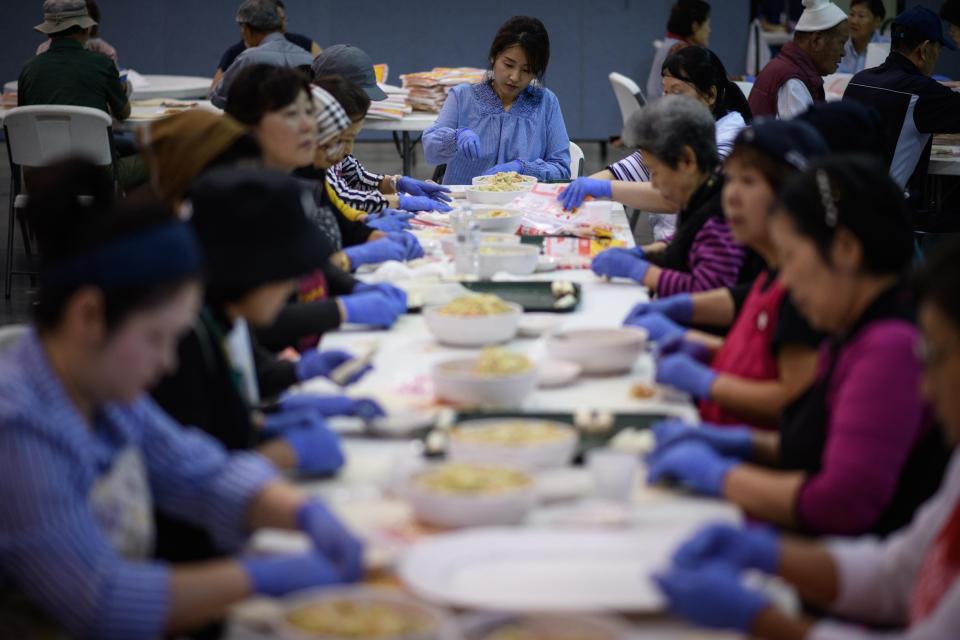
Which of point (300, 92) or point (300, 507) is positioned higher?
point (300, 92)

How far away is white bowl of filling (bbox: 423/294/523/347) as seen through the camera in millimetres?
2758

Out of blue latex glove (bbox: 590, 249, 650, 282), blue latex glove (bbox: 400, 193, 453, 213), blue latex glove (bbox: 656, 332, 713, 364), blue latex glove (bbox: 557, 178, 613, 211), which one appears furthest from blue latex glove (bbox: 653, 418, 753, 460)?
blue latex glove (bbox: 400, 193, 453, 213)

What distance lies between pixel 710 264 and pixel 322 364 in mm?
1330

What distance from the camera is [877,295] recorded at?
1.92 metres

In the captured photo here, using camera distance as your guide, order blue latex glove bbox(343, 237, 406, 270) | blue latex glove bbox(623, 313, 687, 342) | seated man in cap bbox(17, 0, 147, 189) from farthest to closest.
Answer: seated man in cap bbox(17, 0, 147, 189)
blue latex glove bbox(343, 237, 406, 270)
blue latex glove bbox(623, 313, 687, 342)

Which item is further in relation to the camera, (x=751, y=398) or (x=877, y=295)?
(x=751, y=398)

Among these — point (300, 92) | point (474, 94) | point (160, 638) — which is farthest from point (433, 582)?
point (474, 94)

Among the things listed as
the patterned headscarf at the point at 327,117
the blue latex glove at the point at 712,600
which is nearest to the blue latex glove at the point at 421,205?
the patterned headscarf at the point at 327,117

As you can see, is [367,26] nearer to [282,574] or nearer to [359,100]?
[359,100]

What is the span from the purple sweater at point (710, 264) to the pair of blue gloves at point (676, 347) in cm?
11

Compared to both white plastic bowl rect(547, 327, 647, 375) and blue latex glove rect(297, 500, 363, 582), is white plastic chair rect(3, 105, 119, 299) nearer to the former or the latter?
white plastic bowl rect(547, 327, 647, 375)

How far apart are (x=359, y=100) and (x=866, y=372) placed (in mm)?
2726

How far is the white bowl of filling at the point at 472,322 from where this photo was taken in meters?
2.76

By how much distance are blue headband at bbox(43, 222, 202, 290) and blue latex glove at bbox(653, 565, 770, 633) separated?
0.70m
